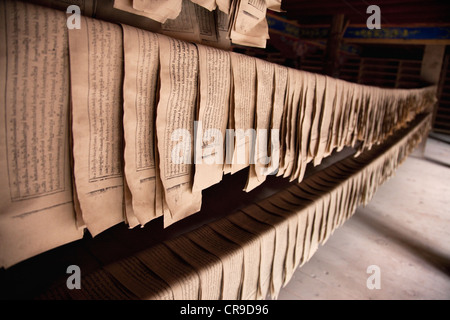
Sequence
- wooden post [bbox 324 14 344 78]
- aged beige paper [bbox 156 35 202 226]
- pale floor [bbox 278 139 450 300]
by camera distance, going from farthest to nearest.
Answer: wooden post [bbox 324 14 344 78] < pale floor [bbox 278 139 450 300] < aged beige paper [bbox 156 35 202 226]

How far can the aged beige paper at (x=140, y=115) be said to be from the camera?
0.41 metres

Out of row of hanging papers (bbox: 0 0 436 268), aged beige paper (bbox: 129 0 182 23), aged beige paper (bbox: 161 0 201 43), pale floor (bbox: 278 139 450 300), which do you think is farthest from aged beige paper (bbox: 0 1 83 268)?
pale floor (bbox: 278 139 450 300)

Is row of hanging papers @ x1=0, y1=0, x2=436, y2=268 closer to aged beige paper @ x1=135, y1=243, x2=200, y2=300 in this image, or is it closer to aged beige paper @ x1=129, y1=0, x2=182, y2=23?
aged beige paper @ x1=129, y1=0, x2=182, y2=23

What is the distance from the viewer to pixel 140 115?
1.48ft

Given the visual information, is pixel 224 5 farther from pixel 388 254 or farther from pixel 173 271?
pixel 388 254

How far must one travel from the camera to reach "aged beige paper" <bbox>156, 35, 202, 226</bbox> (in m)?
0.46

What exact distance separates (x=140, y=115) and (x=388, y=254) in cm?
273

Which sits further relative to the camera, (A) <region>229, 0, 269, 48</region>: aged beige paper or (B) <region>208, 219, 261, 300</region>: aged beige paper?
(B) <region>208, 219, 261, 300</region>: aged beige paper

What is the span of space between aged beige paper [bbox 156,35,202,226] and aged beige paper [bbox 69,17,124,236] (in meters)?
0.07

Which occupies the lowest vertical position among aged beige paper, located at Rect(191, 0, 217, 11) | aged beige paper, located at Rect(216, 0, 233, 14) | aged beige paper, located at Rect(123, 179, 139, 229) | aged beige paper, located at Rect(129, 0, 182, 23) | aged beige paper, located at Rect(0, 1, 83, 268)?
aged beige paper, located at Rect(123, 179, 139, 229)
